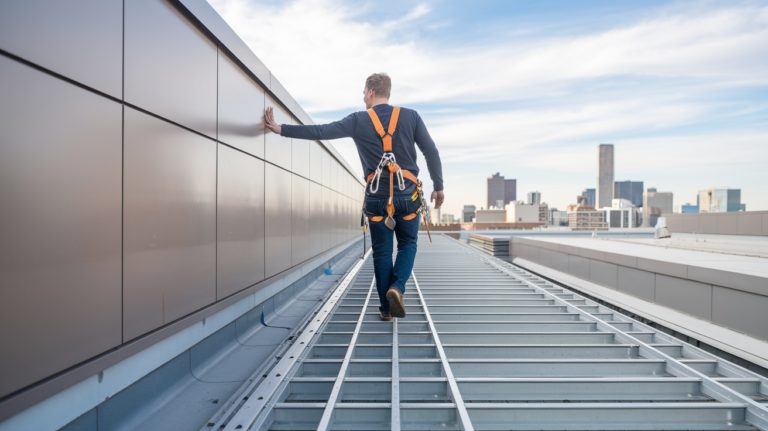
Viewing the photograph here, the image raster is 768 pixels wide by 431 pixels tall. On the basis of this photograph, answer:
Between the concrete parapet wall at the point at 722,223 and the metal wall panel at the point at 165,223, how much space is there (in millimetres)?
20178

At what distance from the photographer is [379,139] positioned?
12.6 feet

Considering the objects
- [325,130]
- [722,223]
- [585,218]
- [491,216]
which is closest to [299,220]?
[325,130]

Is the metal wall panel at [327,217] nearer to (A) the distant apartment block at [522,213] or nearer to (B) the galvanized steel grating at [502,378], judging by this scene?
(B) the galvanized steel grating at [502,378]

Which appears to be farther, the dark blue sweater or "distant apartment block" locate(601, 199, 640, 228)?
"distant apartment block" locate(601, 199, 640, 228)

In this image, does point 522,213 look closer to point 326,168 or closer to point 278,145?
point 326,168

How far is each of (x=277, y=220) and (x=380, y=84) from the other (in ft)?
7.42

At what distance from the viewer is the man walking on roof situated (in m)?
3.74

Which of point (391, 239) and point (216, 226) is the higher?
point (216, 226)

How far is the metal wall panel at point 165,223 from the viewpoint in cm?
241

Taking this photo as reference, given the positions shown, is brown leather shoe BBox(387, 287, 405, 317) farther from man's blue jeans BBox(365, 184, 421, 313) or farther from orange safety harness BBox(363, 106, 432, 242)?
orange safety harness BBox(363, 106, 432, 242)

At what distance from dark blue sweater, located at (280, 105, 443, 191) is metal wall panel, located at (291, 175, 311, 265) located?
2545 mm

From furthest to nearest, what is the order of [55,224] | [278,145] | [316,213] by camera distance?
1. [316,213]
2. [278,145]
3. [55,224]

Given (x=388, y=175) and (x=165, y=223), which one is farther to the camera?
(x=388, y=175)

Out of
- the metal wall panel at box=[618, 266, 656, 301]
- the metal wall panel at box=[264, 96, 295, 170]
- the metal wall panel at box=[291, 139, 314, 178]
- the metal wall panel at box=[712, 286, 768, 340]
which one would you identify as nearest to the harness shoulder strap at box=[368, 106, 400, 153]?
the metal wall panel at box=[264, 96, 295, 170]
